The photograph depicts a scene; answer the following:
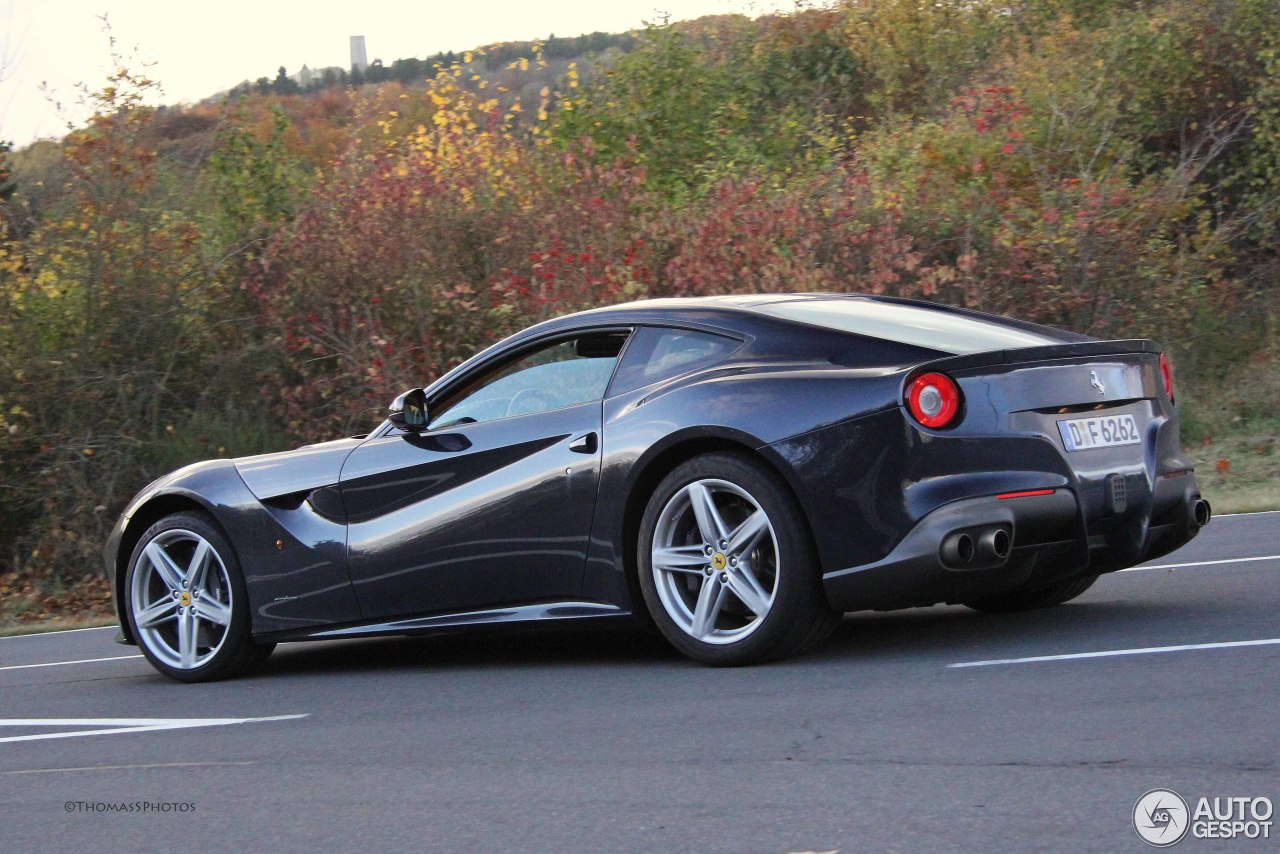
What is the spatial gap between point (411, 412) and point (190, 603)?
1.48m

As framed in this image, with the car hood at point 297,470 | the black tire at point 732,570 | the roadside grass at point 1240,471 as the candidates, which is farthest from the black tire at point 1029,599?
the roadside grass at point 1240,471

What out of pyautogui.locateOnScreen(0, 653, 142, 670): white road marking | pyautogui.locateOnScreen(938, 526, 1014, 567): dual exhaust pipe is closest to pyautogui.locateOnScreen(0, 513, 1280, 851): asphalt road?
pyautogui.locateOnScreen(938, 526, 1014, 567): dual exhaust pipe

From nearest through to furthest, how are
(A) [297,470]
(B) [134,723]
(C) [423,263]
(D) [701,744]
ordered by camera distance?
(D) [701,744], (B) [134,723], (A) [297,470], (C) [423,263]

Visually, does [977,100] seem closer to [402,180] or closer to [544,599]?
[402,180]

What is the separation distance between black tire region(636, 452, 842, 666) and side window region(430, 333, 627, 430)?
62cm

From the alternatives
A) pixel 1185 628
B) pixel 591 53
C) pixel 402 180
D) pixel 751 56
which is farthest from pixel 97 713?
pixel 751 56

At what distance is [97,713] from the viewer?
6.68m

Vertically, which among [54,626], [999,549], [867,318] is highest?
[867,318]

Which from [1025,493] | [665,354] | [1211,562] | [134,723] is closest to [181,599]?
[134,723]

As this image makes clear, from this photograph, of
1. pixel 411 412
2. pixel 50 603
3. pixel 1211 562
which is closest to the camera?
pixel 411 412

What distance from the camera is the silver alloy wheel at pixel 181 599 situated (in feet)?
23.6

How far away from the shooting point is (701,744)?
480cm

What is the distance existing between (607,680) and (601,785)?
1598 mm

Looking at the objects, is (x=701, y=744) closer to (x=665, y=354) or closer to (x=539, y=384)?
(x=665, y=354)
